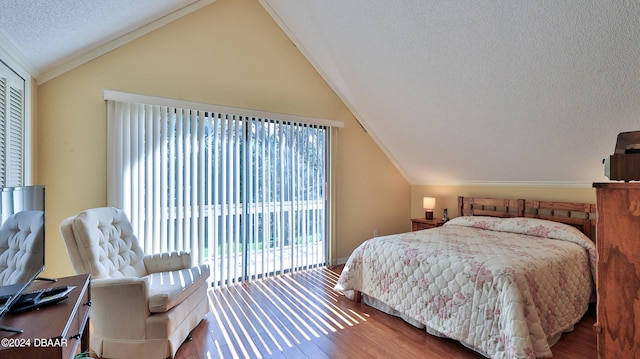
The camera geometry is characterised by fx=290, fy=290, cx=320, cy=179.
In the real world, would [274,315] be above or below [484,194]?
below

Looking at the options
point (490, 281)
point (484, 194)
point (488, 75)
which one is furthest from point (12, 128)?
point (484, 194)

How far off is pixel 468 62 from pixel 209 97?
2.59 metres

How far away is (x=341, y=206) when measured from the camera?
4.14 meters

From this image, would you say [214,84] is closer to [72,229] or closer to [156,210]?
[156,210]

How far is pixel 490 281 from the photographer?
6.28ft

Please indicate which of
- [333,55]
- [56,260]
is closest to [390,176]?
[333,55]

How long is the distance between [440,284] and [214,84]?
297 centimetres

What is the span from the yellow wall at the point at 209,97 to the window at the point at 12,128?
373mm

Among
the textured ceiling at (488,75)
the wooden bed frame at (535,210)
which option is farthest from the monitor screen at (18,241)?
the textured ceiling at (488,75)

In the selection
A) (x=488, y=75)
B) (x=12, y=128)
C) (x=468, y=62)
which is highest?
(x=468, y=62)

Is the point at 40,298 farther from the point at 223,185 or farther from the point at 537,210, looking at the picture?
the point at 537,210

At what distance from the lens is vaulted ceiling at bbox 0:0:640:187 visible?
6.23 feet

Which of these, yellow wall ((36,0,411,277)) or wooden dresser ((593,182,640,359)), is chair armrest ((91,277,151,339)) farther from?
wooden dresser ((593,182,640,359))

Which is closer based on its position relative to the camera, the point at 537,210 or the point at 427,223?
the point at 537,210
